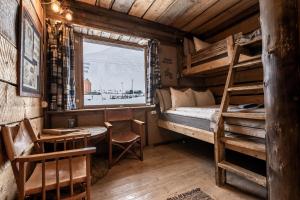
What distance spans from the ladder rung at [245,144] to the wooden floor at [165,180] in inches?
18.9

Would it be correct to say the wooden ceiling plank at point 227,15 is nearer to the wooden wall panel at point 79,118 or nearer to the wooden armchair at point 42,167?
the wooden wall panel at point 79,118

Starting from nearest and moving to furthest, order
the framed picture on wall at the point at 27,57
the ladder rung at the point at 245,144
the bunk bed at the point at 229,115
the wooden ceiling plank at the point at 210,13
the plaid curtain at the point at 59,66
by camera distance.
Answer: the framed picture on wall at the point at 27,57 < the ladder rung at the point at 245,144 < the bunk bed at the point at 229,115 < the plaid curtain at the point at 59,66 < the wooden ceiling plank at the point at 210,13

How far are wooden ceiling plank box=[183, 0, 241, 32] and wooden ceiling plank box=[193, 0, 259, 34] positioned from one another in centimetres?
10

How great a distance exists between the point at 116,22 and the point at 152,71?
3.56 ft

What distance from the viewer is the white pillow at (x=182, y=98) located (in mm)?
3043

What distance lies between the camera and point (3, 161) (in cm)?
102

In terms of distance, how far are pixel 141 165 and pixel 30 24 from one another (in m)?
2.08

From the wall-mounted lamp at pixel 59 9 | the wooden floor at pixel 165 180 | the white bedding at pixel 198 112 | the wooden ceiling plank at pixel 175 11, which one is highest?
the wooden ceiling plank at pixel 175 11

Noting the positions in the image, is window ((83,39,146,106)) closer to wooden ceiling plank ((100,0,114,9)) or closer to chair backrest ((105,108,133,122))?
chair backrest ((105,108,133,122))

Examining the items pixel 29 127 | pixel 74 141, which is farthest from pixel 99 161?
pixel 29 127

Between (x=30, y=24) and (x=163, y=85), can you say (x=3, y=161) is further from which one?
(x=163, y=85)

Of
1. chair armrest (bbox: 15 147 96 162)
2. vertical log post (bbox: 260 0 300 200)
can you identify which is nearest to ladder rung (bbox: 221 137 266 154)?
vertical log post (bbox: 260 0 300 200)

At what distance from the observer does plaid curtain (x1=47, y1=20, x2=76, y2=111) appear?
2215mm

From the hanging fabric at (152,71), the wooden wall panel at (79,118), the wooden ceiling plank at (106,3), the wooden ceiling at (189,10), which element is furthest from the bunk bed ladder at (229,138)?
the wooden ceiling plank at (106,3)
